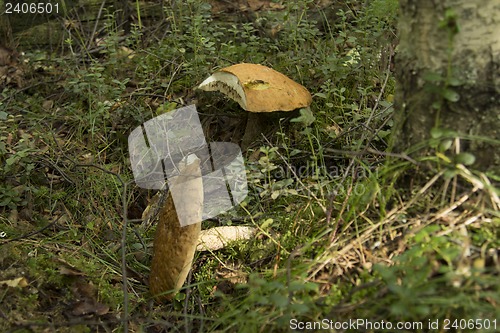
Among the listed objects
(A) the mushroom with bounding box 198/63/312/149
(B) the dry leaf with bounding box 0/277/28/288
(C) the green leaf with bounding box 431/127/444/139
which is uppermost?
(C) the green leaf with bounding box 431/127/444/139

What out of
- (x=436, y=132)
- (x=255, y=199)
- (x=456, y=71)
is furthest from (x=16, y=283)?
(x=456, y=71)

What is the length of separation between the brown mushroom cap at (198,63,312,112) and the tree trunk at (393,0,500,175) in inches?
52.3

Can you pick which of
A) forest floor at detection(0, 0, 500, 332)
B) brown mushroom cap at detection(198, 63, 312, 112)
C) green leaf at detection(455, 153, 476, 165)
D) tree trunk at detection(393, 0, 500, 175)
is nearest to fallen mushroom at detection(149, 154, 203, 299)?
forest floor at detection(0, 0, 500, 332)

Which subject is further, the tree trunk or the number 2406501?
the number 2406501

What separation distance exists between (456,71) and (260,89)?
1.60 metres

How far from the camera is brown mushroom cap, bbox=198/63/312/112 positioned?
3602 mm

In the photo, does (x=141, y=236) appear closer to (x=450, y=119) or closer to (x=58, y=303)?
(x=58, y=303)

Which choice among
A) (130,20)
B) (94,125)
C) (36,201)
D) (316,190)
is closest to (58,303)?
(36,201)

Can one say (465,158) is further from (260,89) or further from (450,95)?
(260,89)

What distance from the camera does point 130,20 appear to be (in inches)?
219

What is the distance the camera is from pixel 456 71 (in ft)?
7.26

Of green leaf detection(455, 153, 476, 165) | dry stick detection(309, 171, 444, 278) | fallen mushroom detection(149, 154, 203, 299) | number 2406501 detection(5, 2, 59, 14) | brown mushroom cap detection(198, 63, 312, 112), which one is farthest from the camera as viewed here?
number 2406501 detection(5, 2, 59, 14)

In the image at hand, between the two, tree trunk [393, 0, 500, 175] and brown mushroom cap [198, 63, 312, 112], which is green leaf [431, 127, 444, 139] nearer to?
tree trunk [393, 0, 500, 175]

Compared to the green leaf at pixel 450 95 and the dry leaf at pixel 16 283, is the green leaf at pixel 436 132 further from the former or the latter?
the dry leaf at pixel 16 283
